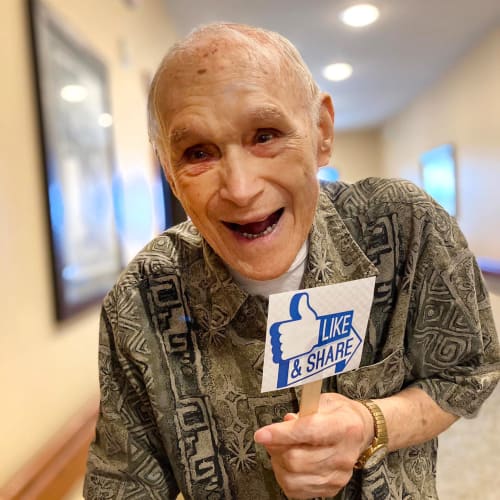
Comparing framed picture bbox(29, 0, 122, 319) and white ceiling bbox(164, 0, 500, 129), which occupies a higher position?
white ceiling bbox(164, 0, 500, 129)

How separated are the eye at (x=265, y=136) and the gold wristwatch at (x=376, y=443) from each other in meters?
0.33

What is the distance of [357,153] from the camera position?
23.1 ft

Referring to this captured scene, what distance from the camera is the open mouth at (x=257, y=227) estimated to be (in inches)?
23.7

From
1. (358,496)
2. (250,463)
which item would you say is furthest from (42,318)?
(358,496)

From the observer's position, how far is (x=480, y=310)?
0.69 m

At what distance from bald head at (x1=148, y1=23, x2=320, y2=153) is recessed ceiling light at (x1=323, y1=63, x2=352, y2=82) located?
3257 mm

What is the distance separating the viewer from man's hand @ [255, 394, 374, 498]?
1.66 feet

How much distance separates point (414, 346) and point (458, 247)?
0.14m

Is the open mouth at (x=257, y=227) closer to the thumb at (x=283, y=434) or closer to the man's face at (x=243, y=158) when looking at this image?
the man's face at (x=243, y=158)

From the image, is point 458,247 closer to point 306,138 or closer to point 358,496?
point 306,138

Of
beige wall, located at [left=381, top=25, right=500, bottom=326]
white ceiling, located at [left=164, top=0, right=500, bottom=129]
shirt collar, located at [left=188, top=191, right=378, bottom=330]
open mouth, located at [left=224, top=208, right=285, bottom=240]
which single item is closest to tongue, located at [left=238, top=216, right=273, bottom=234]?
open mouth, located at [left=224, top=208, right=285, bottom=240]

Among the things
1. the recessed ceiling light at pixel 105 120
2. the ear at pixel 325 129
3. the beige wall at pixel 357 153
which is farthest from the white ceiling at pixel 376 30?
the beige wall at pixel 357 153

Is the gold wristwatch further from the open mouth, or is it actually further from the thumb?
the open mouth

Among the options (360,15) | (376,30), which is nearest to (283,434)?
(360,15)
